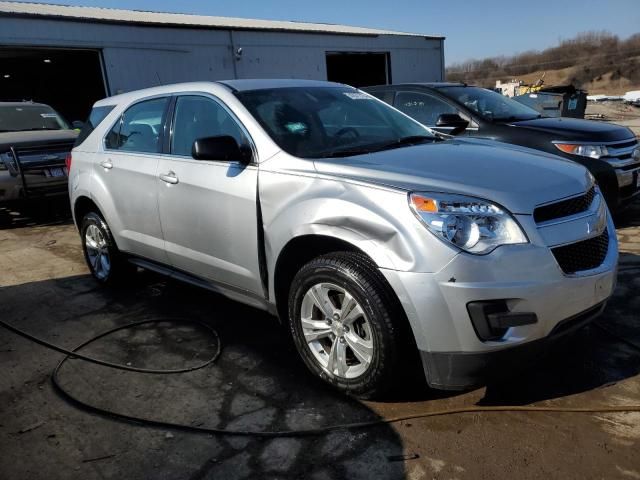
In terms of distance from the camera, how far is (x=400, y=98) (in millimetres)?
6852

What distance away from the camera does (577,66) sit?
193 feet

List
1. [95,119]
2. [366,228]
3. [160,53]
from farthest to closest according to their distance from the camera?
[160,53]
[95,119]
[366,228]

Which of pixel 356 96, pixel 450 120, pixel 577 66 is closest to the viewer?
pixel 356 96

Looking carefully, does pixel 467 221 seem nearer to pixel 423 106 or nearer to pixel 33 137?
pixel 423 106

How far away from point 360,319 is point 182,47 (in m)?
16.6

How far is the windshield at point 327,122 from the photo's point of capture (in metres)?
3.29

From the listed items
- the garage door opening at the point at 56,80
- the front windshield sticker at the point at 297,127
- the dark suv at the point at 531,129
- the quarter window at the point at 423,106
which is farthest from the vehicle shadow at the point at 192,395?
the garage door opening at the point at 56,80

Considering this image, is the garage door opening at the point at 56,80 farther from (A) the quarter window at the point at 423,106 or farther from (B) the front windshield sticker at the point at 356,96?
(B) the front windshield sticker at the point at 356,96

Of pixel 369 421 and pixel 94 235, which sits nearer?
pixel 369 421

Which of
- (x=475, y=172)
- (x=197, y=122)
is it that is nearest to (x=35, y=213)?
(x=197, y=122)

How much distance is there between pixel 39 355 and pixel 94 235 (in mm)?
1511

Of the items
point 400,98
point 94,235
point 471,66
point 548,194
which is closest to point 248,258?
point 548,194

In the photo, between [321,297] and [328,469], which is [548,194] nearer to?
[321,297]

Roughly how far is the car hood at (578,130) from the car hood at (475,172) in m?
2.71
